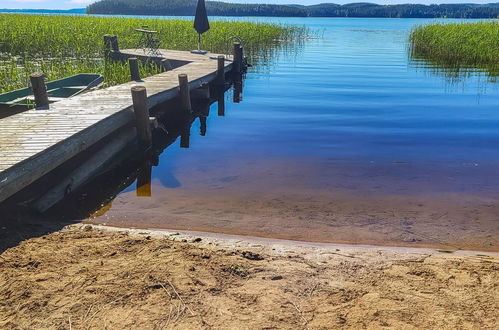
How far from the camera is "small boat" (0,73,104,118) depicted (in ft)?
28.0

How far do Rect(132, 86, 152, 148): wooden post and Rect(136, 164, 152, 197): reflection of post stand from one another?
62 centimetres

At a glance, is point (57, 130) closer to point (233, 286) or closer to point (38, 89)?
point (38, 89)

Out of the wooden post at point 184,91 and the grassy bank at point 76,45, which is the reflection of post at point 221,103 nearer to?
the wooden post at point 184,91

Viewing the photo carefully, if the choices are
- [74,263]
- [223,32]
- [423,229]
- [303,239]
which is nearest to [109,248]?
[74,263]

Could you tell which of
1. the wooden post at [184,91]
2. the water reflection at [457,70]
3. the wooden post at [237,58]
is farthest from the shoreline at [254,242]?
the water reflection at [457,70]

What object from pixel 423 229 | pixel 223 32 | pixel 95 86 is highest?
pixel 223 32

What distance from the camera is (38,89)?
8.05 m

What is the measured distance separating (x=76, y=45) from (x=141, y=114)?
14224 mm

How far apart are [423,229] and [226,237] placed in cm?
282

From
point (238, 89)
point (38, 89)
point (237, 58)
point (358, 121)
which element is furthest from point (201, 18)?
point (38, 89)

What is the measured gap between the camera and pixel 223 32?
27734mm

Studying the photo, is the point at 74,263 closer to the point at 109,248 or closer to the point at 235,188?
the point at 109,248

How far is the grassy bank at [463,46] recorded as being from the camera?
2144cm

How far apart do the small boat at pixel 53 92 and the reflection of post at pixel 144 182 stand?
297 centimetres
